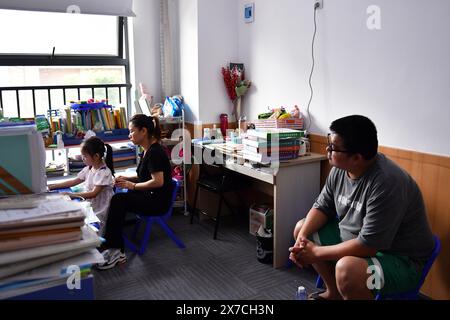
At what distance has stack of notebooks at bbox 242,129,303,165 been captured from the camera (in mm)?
2852

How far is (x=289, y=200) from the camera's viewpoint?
2941 millimetres

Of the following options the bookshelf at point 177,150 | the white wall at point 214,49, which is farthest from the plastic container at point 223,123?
the bookshelf at point 177,150

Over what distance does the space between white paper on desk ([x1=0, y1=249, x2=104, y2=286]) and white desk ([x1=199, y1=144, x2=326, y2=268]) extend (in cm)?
178

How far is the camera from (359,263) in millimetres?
1938

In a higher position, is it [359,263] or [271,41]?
[271,41]

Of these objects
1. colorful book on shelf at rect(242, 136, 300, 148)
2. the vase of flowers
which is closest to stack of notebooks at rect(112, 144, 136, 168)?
the vase of flowers

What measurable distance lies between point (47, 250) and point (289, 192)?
6.66 ft

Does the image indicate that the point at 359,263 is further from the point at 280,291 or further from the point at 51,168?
the point at 51,168

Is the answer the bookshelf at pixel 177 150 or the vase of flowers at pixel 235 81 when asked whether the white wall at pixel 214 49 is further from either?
the bookshelf at pixel 177 150

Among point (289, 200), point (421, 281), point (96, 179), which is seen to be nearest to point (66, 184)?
point (96, 179)

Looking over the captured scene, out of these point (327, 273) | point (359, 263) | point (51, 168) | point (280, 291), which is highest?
point (51, 168)

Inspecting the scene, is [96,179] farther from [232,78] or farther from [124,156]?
[232,78]
